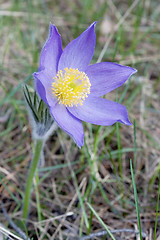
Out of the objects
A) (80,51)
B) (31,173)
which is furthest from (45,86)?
(31,173)

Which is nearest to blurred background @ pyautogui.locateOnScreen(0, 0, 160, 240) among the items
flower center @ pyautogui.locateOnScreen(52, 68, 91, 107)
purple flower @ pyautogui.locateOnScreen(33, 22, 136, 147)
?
purple flower @ pyautogui.locateOnScreen(33, 22, 136, 147)

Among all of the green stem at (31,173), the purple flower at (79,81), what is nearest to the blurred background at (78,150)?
the green stem at (31,173)

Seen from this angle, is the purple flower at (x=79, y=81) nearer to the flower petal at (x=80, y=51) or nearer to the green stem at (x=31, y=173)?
the flower petal at (x=80, y=51)

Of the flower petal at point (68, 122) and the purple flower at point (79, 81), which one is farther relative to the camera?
the purple flower at point (79, 81)

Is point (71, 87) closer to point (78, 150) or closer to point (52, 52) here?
point (52, 52)

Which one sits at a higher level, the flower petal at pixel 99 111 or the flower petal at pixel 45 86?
the flower petal at pixel 45 86

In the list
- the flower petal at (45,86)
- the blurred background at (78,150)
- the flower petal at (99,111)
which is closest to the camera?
the flower petal at (45,86)
